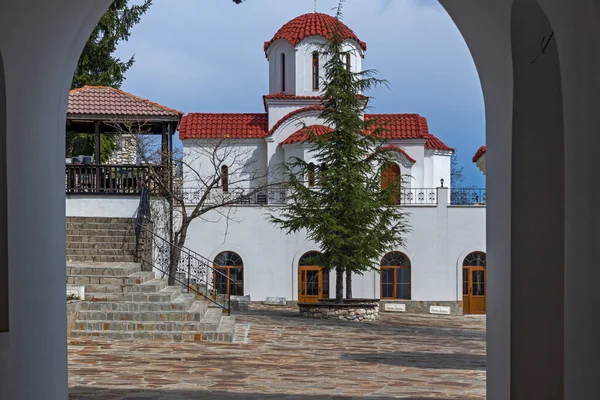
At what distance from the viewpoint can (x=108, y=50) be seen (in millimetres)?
32031

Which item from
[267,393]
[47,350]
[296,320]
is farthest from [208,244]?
[47,350]

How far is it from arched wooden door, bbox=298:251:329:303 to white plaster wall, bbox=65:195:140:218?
8201 mm

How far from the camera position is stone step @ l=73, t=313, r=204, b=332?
44.1 feet

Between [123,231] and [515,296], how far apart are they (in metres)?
14.2

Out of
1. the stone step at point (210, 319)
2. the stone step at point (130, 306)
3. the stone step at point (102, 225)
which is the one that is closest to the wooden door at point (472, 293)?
the stone step at point (210, 319)

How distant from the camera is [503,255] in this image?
4812mm

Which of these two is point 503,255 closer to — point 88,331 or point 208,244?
point 88,331

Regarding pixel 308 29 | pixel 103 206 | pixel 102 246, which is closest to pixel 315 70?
pixel 308 29

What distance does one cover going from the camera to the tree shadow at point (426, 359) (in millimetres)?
11191

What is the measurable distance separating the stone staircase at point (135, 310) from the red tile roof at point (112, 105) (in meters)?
5.49

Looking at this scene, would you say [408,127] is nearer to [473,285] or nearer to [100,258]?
[473,285]

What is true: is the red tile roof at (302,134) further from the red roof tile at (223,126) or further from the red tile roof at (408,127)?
the red tile roof at (408,127)

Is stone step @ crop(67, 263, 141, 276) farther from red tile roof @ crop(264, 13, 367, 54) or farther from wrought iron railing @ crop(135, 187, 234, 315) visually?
red tile roof @ crop(264, 13, 367, 54)

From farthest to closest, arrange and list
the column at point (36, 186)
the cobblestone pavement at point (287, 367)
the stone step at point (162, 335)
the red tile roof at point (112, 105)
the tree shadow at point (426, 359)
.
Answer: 1. the red tile roof at point (112, 105)
2. the stone step at point (162, 335)
3. the tree shadow at point (426, 359)
4. the cobblestone pavement at point (287, 367)
5. the column at point (36, 186)
